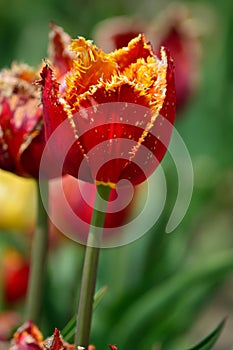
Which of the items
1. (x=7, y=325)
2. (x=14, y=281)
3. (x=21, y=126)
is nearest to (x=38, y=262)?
(x=21, y=126)

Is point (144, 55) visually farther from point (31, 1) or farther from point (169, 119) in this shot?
point (31, 1)

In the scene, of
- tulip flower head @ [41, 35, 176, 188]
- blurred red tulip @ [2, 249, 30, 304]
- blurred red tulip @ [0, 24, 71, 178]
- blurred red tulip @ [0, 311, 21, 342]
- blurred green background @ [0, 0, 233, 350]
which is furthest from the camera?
blurred red tulip @ [2, 249, 30, 304]

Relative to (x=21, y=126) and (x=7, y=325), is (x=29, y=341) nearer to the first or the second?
(x=21, y=126)

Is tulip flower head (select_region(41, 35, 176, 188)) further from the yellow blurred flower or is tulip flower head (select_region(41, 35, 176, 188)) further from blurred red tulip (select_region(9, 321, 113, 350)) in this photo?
the yellow blurred flower

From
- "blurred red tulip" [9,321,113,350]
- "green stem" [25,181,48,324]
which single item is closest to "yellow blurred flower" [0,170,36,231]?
"green stem" [25,181,48,324]

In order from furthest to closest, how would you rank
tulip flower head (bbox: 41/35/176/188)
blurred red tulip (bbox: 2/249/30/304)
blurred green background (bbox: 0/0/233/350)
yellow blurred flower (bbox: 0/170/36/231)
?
yellow blurred flower (bbox: 0/170/36/231) < blurred red tulip (bbox: 2/249/30/304) < blurred green background (bbox: 0/0/233/350) < tulip flower head (bbox: 41/35/176/188)

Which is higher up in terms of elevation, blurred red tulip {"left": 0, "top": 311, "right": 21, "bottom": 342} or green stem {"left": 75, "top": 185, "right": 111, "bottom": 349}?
green stem {"left": 75, "top": 185, "right": 111, "bottom": 349}

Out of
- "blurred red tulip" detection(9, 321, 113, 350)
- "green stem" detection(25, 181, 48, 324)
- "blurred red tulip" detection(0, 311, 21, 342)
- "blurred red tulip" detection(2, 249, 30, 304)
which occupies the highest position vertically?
"green stem" detection(25, 181, 48, 324)
